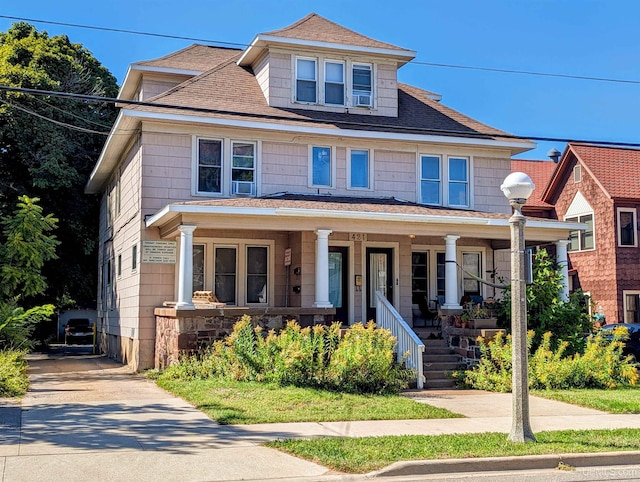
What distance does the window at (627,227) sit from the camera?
28.9m

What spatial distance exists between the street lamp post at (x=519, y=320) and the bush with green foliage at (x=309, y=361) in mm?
4417

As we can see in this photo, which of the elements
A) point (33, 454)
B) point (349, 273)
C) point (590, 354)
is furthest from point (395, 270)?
point (33, 454)

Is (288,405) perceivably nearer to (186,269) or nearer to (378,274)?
(186,269)

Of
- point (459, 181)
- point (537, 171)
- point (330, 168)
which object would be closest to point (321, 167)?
point (330, 168)

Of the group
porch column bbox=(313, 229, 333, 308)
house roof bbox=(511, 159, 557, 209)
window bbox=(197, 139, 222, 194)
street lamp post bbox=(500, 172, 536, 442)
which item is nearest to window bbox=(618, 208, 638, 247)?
house roof bbox=(511, 159, 557, 209)

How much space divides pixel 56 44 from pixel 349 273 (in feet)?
51.2

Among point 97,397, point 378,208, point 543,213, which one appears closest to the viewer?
point 97,397

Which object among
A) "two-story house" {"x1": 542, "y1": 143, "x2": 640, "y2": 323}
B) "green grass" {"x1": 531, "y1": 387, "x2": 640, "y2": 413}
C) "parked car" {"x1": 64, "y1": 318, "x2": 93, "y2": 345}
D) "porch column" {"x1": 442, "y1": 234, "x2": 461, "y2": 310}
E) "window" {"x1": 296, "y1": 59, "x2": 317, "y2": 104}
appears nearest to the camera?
"green grass" {"x1": 531, "y1": 387, "x2": 640, "y2": 413}

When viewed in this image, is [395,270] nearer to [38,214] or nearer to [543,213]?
[38,214]

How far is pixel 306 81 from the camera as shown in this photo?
20000 millimetres

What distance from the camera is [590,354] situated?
49.6ft

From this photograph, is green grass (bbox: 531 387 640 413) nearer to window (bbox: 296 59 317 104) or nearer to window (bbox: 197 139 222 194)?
window (bbox: 197 139 222 194)

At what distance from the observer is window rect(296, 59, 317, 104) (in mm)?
19953

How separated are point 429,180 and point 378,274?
318 cm
